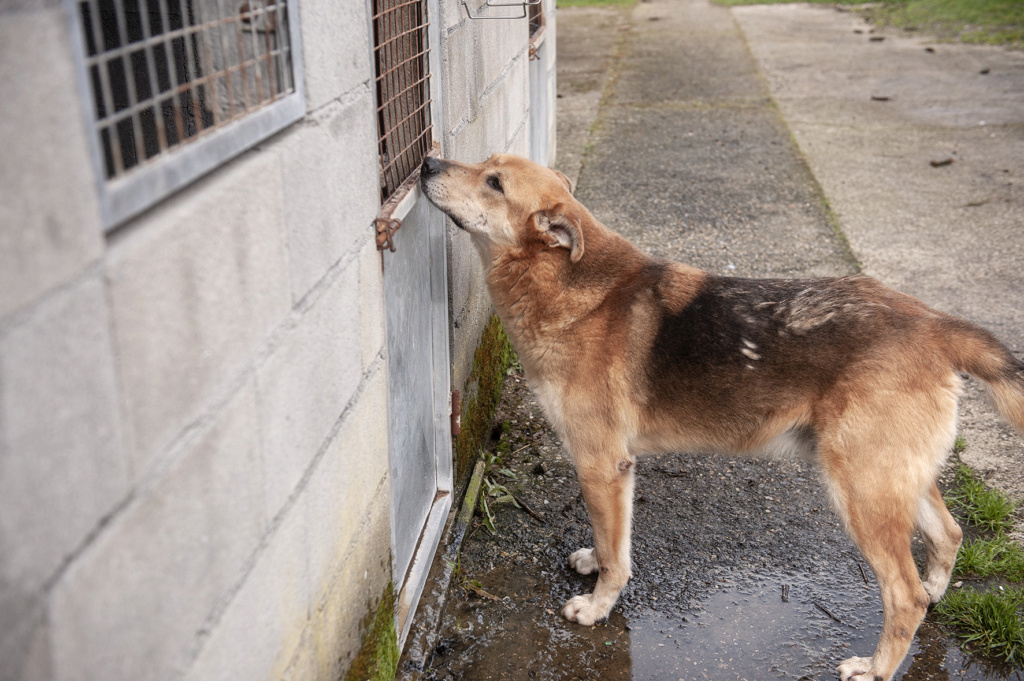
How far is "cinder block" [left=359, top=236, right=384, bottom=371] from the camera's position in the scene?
2555mm

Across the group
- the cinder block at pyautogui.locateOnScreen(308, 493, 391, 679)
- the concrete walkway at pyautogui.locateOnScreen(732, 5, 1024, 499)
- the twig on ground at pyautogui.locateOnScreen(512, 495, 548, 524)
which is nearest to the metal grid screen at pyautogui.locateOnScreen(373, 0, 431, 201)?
the cinder block at pyautogui.locateOnScreen(308, 493, 391, 679)

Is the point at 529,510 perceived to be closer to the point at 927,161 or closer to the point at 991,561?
the point at 991,561

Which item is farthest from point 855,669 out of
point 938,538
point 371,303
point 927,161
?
point 927,161

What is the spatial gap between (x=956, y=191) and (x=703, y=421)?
243 inches

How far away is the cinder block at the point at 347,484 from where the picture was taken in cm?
222

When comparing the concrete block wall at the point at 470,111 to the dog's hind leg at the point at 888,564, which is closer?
the dog's hind leg at the point at 888,564

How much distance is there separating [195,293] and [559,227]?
2.13m

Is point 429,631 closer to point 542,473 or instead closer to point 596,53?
point 542,473

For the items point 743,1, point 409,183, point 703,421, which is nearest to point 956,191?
point 703,421

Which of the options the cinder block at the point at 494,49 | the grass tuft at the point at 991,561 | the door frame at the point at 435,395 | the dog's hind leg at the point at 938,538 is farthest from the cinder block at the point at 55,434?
the grass tuft at the point at 991,561

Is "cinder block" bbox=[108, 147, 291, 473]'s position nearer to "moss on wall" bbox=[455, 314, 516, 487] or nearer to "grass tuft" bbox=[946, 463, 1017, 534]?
"moss on wall" bbox=[455, 314, 516, 487]

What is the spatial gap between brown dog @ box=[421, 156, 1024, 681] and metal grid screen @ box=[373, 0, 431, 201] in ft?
0.56

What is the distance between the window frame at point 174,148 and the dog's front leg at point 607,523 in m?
1.92

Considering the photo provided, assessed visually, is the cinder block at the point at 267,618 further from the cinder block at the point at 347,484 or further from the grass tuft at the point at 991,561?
the grass tuft at the point at 991,561
